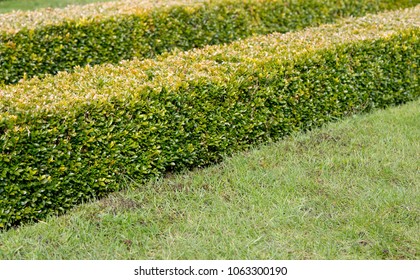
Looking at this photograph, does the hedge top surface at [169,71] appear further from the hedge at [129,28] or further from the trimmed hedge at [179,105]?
the hedge at [129,28]

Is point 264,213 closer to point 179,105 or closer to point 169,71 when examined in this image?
point 179,105

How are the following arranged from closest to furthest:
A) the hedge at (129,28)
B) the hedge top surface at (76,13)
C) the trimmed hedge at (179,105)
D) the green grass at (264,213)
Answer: the green grass at (264,213) → the trimmed hedge at (179,105) → the hedge at (129,28) → the hedge top surface at (76,13)

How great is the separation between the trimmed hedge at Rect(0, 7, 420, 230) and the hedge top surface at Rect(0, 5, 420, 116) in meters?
0.01

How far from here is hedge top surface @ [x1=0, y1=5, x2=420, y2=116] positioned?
4746 mm

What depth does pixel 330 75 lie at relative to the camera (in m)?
6.25

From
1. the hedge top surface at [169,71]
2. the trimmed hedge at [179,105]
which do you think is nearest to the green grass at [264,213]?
the trimmed hedge at [179,105]

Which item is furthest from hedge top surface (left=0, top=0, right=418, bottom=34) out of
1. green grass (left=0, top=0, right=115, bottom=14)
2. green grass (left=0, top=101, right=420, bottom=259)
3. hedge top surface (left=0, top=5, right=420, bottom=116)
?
green grass (left=0, top=0, right=115, bottom=14)

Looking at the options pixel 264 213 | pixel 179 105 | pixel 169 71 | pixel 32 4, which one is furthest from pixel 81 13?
pixel 32 4

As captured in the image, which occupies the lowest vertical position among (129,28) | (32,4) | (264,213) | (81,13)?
(264,213)

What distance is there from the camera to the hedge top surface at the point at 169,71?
187 inches

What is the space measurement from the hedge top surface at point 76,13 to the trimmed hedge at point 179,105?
1469 mm

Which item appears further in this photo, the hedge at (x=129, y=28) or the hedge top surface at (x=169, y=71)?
the hedge at (x=129, y=28)

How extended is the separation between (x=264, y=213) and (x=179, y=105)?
1291 mm

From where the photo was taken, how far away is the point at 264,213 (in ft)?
14.7
